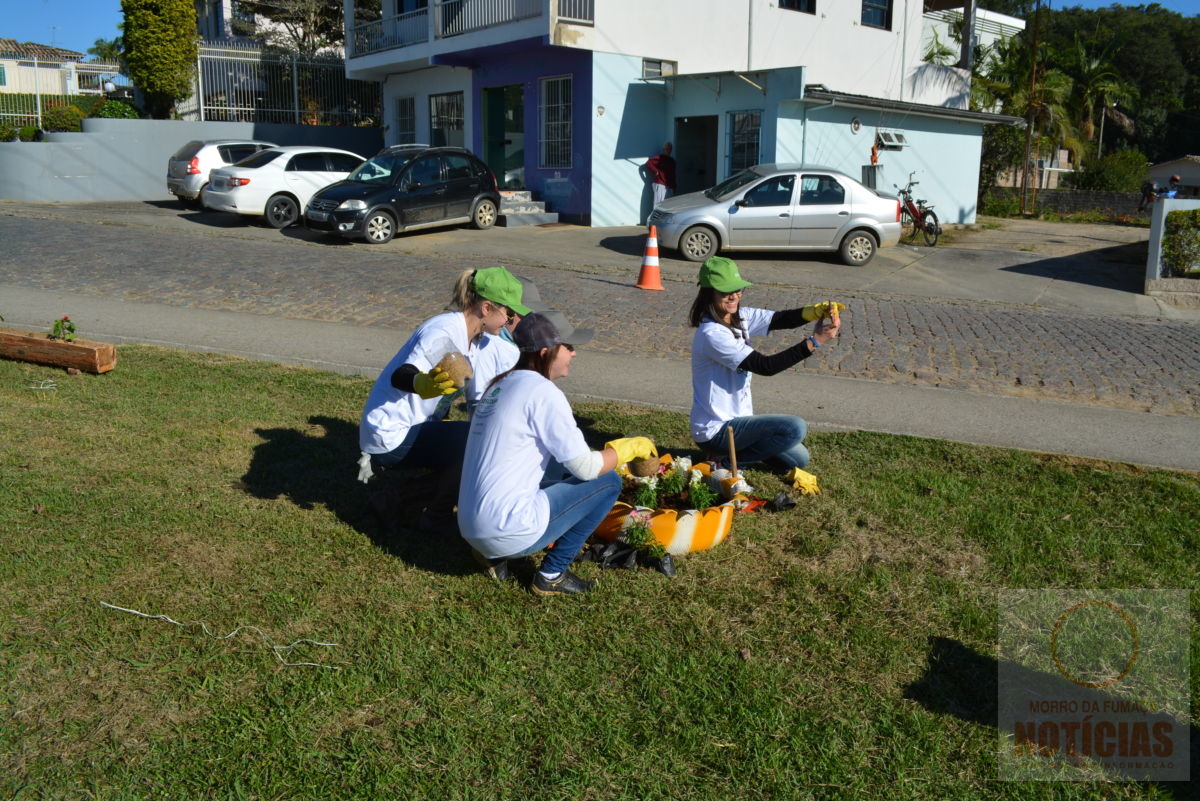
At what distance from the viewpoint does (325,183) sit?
19.8 metres

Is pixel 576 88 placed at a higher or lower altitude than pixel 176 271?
higher

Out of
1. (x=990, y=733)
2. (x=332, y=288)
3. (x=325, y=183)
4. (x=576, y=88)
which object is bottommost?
(x=990, y=733)

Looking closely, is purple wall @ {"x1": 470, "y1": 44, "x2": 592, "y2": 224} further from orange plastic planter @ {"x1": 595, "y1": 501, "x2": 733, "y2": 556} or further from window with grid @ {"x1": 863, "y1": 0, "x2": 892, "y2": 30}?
orange plastic planter @ {"x1": 595, "y1": 501, "x2": 733, "y2": 556}

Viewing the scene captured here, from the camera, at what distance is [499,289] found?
490 centimetres

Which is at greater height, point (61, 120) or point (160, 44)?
point (160, 44)

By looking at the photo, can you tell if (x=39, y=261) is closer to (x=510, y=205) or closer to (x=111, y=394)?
(x=111, y=394)

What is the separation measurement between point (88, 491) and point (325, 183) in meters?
15.5

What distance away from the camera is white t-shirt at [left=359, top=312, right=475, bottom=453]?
498 centimetres

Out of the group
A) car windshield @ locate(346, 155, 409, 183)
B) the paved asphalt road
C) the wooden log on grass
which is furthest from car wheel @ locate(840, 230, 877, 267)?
the wooden log on grass

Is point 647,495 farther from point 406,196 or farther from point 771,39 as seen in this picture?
point 771,39

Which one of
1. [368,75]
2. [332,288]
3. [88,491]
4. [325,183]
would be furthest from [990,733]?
[368,75]

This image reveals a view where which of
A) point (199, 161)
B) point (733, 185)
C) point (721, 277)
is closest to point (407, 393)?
point (721, 277)

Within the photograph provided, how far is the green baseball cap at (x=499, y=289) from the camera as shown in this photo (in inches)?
192

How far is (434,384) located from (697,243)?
12.3 meters
